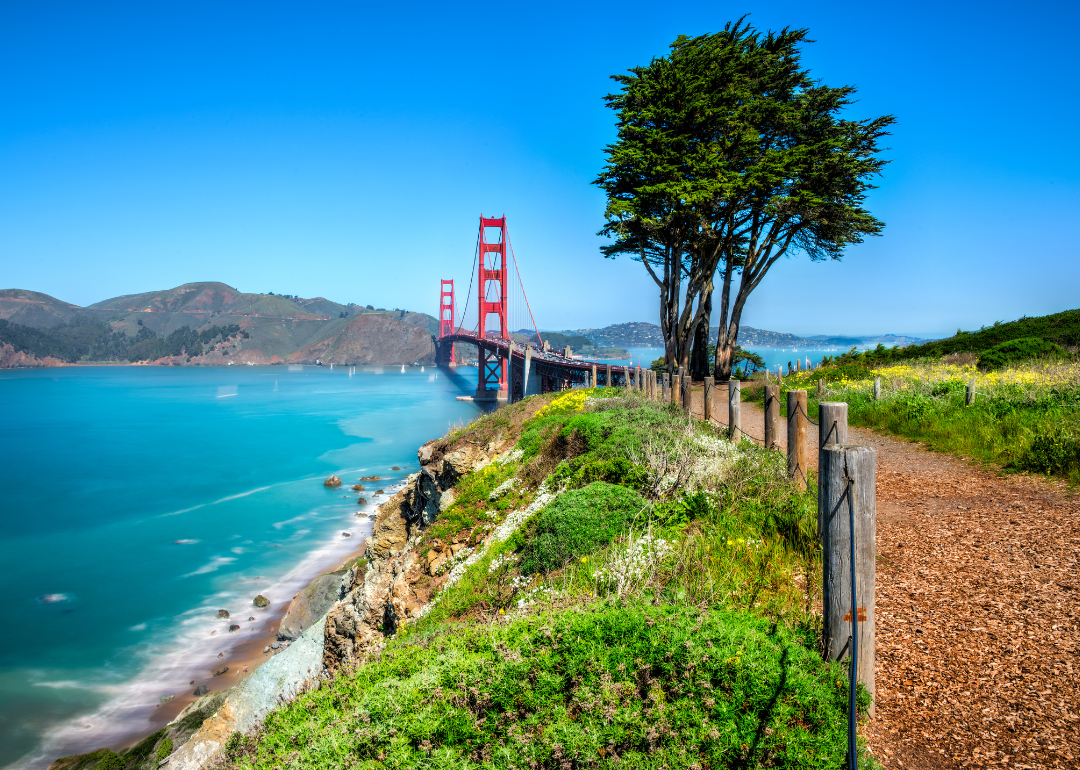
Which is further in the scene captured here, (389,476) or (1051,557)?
(389,476)

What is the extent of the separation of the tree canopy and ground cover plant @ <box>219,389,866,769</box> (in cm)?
1460

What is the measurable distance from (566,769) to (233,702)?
859 cm

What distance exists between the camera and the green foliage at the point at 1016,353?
56.3 feet

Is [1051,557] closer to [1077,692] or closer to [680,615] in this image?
[1077,692]

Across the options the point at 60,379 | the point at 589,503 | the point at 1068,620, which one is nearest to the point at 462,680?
the point at 589,503

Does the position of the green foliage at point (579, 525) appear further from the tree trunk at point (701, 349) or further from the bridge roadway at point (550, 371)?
the tree trunk at point (701, 349)

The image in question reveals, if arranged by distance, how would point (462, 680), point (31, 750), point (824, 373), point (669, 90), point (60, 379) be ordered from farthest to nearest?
1. point (60, 379)
2. point (824, 373)
3. point (669, 90)
4. point (31, 750)
5. point (462, 680)

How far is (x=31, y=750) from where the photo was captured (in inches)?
476

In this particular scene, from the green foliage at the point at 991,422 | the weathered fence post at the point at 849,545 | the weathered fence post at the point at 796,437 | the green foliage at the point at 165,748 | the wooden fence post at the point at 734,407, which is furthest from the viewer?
the green foliage at the point at 165,748

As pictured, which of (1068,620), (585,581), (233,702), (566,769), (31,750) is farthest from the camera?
(31,750)

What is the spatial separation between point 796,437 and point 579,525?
273cm

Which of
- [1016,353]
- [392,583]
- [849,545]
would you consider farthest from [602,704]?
[1016,353]

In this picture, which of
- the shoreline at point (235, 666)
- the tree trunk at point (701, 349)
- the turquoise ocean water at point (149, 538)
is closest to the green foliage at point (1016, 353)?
the tree trunk at point (701, 349)

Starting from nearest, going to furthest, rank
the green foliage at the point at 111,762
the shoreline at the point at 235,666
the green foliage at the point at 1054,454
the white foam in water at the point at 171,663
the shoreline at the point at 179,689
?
the green foliage at the point at 1054,454
the green foliage at the point at 111,762
the shoreline at the point at 179,689
the white foam in water at the point at 171,663
the shoreline at the point at 235,666
